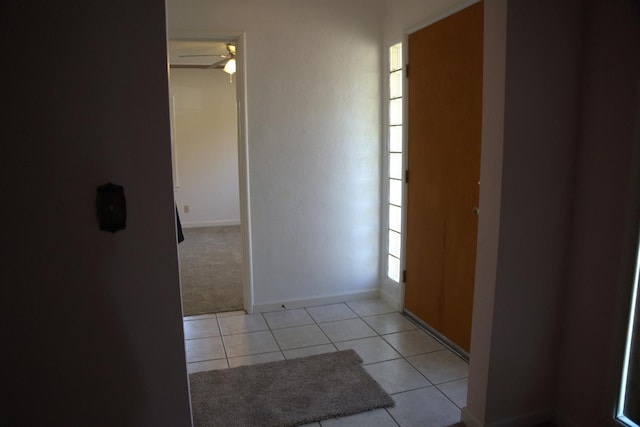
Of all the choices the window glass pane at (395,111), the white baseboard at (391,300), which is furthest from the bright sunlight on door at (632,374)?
the window glass pane at (395,111)

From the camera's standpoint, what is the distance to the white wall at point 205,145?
6.95m

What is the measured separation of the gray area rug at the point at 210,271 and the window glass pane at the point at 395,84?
213cm

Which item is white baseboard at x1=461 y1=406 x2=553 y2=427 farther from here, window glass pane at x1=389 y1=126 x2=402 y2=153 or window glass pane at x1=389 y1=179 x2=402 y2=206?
window glass pane at x1=389 y1=126 x2=402 y2=153

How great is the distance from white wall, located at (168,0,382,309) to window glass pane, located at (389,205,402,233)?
14 cm

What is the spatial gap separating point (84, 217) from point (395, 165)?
103 inches

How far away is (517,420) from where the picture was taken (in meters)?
2.17

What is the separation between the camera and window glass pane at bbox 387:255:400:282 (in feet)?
12.4

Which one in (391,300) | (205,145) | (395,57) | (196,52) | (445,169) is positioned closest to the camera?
(445,169)

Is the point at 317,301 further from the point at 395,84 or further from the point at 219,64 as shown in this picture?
the point at 219,64

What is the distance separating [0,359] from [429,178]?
101 inches

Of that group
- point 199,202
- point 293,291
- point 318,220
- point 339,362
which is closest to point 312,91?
point 318,220

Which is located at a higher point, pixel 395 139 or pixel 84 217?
pixel 395 139

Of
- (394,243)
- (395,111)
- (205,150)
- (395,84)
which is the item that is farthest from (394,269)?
(205,150)

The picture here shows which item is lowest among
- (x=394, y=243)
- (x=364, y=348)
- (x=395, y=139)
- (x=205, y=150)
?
(x=364, y=348)
